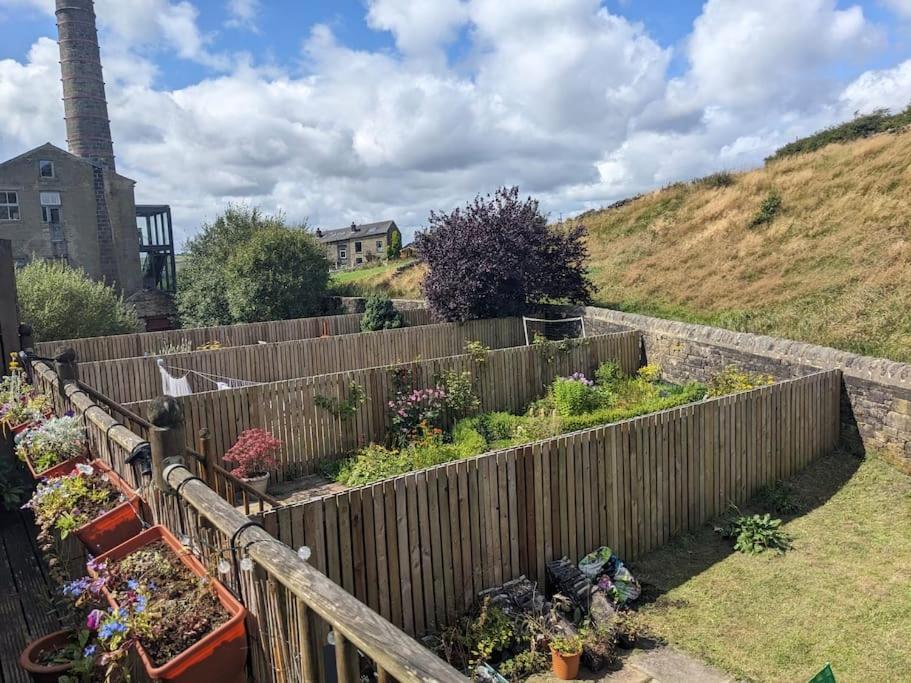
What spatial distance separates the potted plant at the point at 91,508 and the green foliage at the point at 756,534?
5889 mm

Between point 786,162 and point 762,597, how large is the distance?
73.6 ft

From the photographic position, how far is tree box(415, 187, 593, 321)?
53.5ft

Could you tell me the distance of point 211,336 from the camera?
15594 millimetres

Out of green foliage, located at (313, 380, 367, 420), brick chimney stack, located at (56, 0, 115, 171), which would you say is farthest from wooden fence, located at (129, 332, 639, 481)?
brick chimney stack, located at (56, 0, 115, 171)

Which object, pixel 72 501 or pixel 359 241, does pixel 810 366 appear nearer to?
pixel 72 501

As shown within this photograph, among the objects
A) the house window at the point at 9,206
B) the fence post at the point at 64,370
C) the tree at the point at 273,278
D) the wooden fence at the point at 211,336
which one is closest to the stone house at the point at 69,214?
the house window at the point at 9,206

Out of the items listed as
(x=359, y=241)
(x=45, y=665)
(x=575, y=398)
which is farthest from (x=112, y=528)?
(x=359, y=241)

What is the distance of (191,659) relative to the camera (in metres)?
2.39

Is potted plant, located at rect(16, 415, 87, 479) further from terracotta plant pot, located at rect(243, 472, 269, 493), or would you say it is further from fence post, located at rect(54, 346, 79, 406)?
terracotta plant pot, located at rect(243, 472, 269, 493)

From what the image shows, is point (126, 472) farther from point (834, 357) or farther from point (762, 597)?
point (834, 357)

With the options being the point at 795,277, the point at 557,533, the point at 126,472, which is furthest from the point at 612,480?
the point at 795,277

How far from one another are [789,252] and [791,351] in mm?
8163

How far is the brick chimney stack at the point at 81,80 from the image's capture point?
118ft

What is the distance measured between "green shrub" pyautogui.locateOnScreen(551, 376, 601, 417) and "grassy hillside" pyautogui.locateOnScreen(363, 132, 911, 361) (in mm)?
4431
